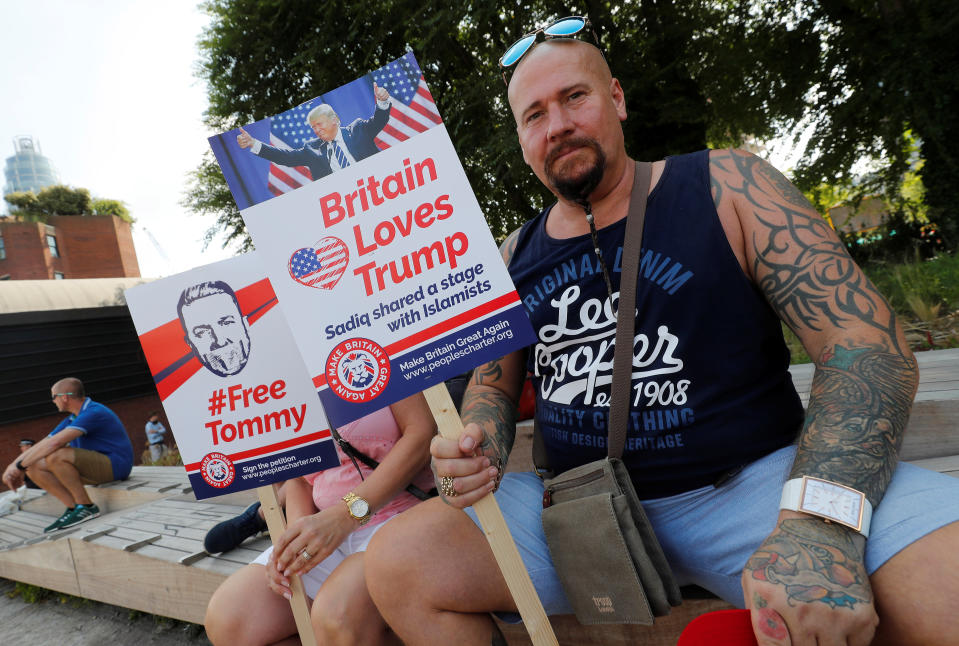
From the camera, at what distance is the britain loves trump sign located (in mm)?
1558

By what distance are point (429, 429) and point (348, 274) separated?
2.30 ft

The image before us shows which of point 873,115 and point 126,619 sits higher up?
point 873,115

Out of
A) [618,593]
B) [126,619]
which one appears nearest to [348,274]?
[618,593]

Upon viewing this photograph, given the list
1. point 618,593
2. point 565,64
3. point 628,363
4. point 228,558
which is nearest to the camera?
point 618,593

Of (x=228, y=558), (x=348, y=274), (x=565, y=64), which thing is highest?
(x=565, y=64)

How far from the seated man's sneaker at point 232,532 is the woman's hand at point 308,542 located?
140cm

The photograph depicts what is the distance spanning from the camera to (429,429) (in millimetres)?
2088

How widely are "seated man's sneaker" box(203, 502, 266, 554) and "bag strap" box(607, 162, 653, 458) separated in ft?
7.53

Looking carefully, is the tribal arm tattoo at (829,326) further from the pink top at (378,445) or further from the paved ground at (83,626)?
the paved ground at (83,626)

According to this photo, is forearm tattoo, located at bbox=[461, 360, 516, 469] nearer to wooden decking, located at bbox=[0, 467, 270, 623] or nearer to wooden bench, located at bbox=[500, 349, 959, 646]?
wooden bench, located at bbox=[500, 349, 959, 646]

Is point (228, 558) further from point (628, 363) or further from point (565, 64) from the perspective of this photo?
point (565, 64)

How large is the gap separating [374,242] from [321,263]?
0.50 ft

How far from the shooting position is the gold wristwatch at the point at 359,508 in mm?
1932

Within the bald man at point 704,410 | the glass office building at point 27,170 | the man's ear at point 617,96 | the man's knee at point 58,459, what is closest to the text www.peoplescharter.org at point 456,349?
the bald man at point 704,410
